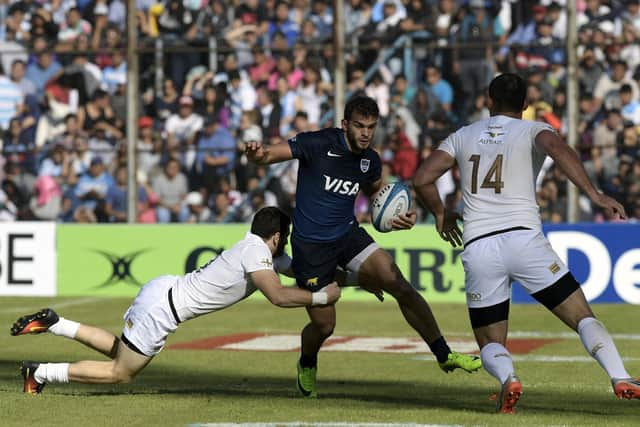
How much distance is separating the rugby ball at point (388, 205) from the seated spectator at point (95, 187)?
11.4m

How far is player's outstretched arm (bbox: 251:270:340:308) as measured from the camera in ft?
27.6

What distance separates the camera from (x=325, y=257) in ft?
30.3

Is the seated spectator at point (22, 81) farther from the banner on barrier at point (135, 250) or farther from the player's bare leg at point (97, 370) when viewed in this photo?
the player's bare leg at point (97, 370)

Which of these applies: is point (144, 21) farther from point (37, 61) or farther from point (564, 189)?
point (564, 189)

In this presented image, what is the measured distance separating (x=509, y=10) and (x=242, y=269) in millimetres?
12355

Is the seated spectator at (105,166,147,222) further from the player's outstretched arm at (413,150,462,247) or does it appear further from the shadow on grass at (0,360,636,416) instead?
the player's outstretched arm at (413,150,462,247)

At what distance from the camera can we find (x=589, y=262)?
17.5 metres

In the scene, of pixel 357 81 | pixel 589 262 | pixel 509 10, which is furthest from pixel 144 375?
pixel 509 10

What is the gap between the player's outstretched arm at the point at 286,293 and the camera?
8.41m

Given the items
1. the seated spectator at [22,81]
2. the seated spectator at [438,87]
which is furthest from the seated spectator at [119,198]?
the seated spectator at [438,87]

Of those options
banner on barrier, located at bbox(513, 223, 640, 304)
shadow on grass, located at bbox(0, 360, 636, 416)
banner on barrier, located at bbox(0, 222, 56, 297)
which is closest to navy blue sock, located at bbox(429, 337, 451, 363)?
shadow on grass, located at bbox(0, 360, 636, 416)

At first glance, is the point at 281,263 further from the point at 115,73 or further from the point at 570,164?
the point at 115,73

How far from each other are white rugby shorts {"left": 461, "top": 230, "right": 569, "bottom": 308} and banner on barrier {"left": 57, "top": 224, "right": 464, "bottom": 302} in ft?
33.8

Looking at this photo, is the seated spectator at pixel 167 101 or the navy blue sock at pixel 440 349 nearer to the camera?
the navy blue sock at pixel 440 349
